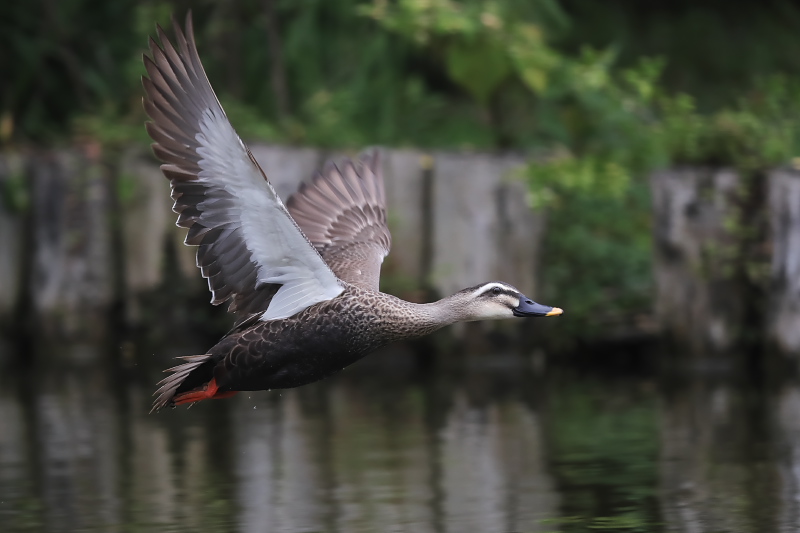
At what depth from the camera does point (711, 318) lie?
10.5 metres

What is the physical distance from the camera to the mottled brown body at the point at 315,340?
241 inches

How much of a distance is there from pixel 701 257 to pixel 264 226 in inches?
209

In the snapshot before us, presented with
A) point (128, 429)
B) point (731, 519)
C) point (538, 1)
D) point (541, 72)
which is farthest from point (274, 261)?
point (538, 1)

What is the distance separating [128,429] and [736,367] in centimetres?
451

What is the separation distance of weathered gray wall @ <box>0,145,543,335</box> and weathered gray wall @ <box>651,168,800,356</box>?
105cm

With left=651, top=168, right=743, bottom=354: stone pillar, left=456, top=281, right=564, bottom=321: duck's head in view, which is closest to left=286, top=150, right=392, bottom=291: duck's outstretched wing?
left=456, top=281, right=564, bottom=321: duck's head

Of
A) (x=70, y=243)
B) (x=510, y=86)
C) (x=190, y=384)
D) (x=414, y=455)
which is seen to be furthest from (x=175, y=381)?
(x=510, y=86)

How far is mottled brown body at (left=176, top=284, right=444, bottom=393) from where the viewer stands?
6113 millimetres

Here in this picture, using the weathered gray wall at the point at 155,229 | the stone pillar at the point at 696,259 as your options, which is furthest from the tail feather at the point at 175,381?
the stone pillar at the point at 696,259

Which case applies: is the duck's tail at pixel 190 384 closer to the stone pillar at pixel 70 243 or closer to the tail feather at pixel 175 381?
the tail feather at pixel 175 381

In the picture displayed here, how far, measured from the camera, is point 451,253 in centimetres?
1109

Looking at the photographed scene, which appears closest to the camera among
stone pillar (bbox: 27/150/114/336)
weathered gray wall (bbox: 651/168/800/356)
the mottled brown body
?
the mottled brown body

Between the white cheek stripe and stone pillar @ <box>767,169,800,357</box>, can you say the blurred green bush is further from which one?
the white cheek stripe

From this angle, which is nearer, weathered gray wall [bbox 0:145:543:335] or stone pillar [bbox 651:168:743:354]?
stone pillar [bbox 651:168:743:354]
